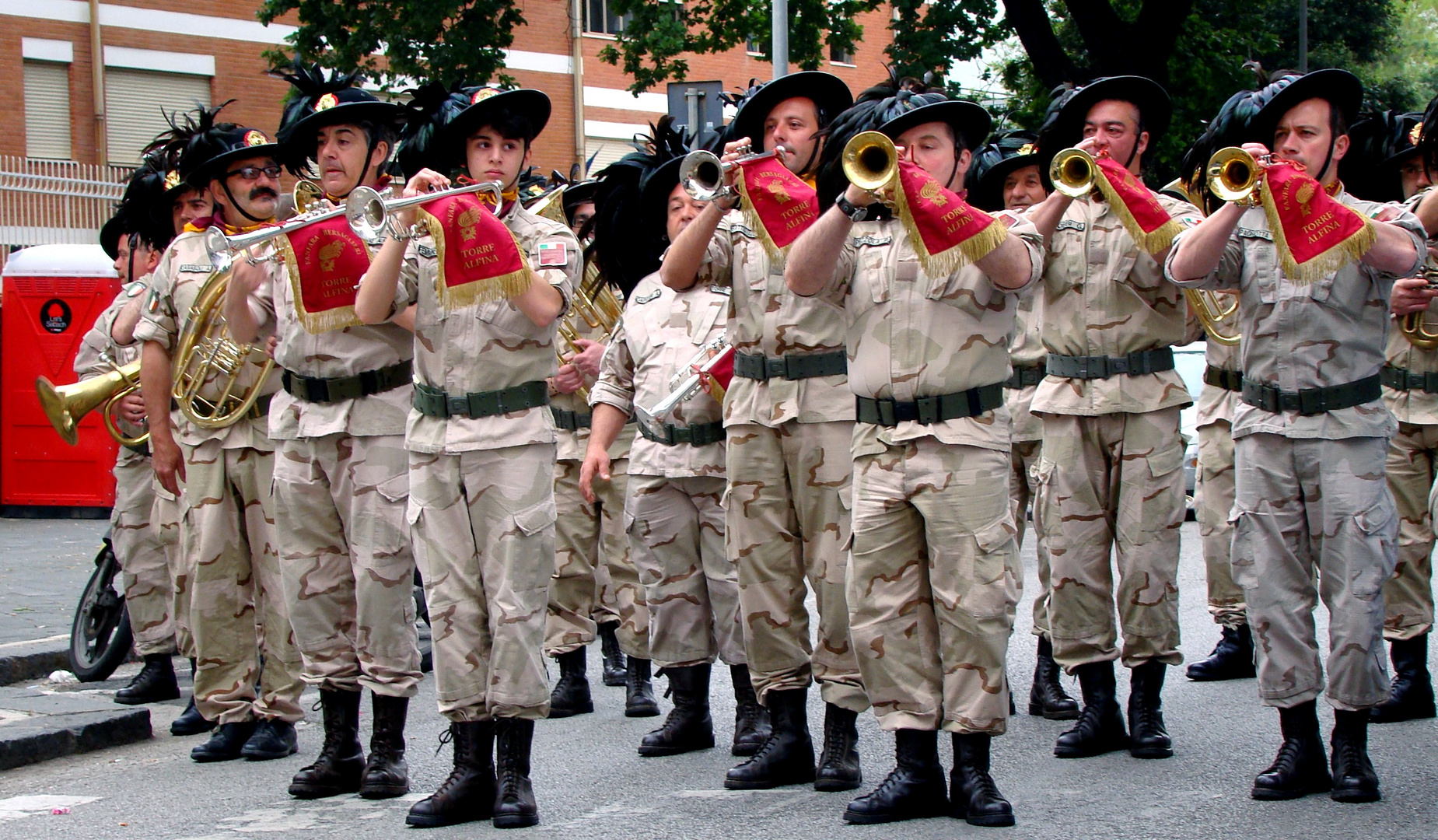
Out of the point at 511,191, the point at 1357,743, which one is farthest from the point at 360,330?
the point at 1357,743

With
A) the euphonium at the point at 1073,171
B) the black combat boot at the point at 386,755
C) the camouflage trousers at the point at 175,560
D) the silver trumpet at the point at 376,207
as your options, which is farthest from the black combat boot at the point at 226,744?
the euphonium at the point at 1073,171

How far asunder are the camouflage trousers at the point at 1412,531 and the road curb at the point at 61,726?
5.25 metres

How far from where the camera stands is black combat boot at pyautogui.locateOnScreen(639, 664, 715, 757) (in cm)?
661

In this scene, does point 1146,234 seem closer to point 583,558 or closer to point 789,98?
point 789,98

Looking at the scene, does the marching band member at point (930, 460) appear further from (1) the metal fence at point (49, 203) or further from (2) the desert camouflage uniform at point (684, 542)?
(1) the metal fence at point (49, 203)

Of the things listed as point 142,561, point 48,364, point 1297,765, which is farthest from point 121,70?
point 1297,765

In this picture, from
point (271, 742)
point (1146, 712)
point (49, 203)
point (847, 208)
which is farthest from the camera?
A: point (49, 203)

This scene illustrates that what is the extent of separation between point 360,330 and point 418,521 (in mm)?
895

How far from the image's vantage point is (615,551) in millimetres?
7859

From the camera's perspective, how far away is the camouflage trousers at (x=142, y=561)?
8195 millimetres

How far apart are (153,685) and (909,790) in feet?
14.2

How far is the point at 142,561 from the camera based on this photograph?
8359 mm

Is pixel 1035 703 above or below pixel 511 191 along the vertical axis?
below

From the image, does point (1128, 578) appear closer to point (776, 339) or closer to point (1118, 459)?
point (1118, 459)
